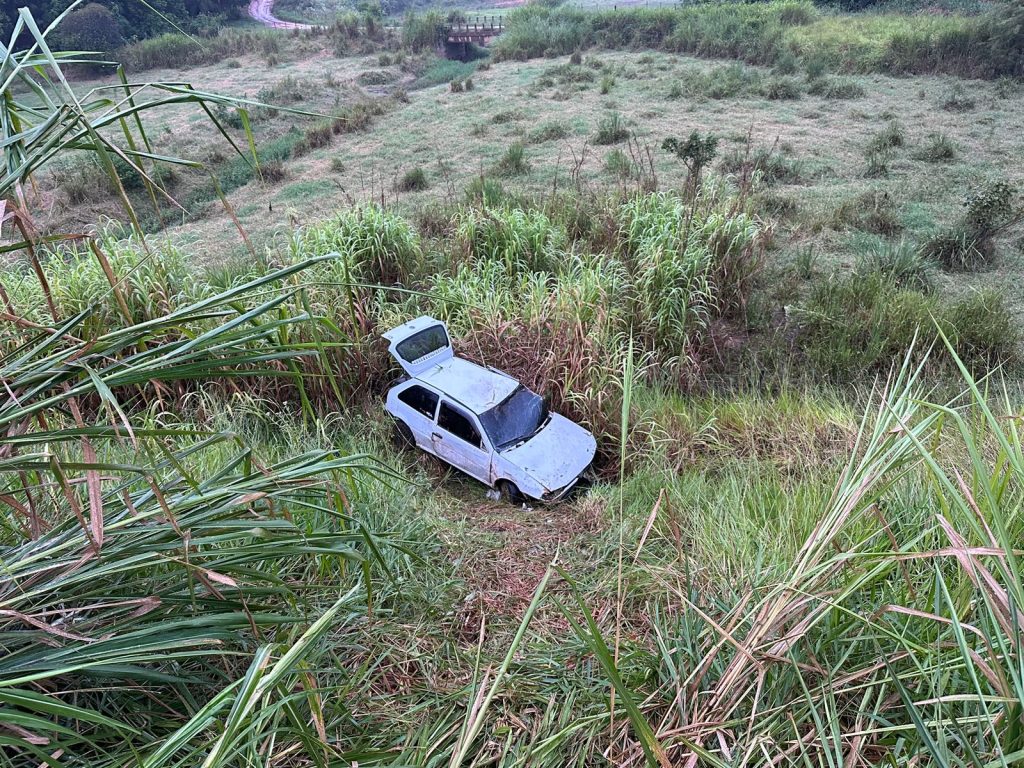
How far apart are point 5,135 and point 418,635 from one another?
1833mm

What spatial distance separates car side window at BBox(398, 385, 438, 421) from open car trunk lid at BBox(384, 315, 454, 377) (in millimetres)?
149

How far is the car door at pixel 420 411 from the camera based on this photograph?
5.07 m

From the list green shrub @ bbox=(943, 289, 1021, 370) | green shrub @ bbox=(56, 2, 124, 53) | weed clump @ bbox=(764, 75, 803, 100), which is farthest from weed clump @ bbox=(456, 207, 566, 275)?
green shrub @ bbox=(56, 2, 124, 53)

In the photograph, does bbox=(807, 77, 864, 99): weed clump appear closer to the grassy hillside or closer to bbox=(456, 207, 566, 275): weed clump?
the grassy hillside

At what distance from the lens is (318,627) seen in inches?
50.7

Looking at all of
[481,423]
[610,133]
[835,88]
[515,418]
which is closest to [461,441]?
[481,423]

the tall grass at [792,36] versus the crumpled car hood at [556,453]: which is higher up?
the tall grass at [792,36]

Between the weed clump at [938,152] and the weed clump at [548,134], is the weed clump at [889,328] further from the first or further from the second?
the weed clump at [548,134]

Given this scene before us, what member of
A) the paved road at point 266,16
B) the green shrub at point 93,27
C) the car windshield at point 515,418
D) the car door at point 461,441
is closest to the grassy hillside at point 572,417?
the car door at point 461,441

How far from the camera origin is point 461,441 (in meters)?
4.93

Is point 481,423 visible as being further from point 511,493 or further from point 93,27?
point 93,27

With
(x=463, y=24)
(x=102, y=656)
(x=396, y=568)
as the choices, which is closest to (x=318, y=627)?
(x=102, y=656)

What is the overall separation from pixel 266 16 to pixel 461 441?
4425cm

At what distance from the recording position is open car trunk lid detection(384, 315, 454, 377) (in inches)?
206
